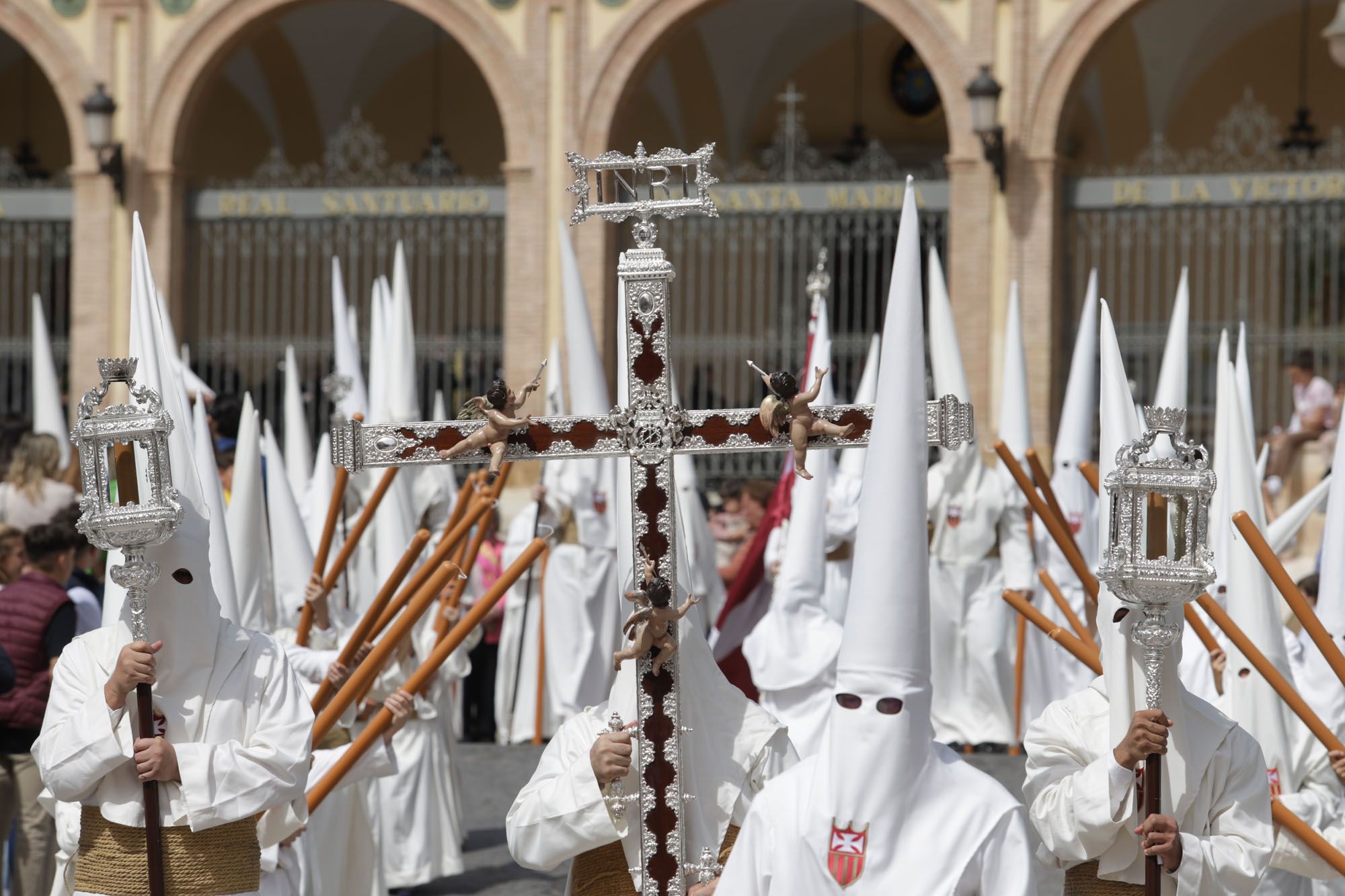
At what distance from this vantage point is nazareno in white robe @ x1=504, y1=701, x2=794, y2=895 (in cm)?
410

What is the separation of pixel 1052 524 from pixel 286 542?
290 cm

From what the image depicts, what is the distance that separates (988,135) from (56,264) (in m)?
10.1

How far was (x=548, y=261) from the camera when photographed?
55.3 ft

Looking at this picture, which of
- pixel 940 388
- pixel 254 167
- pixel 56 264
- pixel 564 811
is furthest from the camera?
pixel 254 167

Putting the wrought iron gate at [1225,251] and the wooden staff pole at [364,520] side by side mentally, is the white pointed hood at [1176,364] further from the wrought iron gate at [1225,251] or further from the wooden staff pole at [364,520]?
the wrought iron gate at [1225,251]

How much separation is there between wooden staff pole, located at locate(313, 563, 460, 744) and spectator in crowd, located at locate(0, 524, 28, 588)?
2573 millimetres

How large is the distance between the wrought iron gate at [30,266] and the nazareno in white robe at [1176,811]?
1395 cm

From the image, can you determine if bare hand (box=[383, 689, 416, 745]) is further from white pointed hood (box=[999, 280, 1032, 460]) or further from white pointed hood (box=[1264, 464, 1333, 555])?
white pointed hood (box=[999, 280, 1032, 460])

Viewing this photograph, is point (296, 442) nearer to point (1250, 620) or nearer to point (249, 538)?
point (249, 538)

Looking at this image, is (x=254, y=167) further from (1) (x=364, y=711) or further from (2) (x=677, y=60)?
(1) (x=364, y=711)

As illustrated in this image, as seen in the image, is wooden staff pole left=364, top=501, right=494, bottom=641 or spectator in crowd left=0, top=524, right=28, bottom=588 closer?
wooden staff pole left=364, top=501, right=494, bottom=641

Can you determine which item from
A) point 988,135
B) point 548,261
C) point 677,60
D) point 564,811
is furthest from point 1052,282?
point 564,811

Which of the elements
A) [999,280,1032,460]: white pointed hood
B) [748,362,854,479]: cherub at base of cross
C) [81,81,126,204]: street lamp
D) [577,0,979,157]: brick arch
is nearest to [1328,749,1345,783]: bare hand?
[748,362,854,479]: cherub at base of cross

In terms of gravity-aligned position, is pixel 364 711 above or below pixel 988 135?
below
